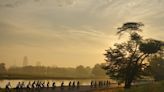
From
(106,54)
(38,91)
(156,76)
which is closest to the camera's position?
(38,91)

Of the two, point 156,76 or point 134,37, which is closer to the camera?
point 134,37

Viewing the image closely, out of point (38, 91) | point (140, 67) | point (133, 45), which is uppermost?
point (133, 45)

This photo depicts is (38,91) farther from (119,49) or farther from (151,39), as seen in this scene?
(151,39)

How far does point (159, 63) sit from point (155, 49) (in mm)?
40844

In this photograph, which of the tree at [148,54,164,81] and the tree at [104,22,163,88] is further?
the tree at [148,54,164,81]

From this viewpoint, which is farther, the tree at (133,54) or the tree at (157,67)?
the tree at (157,67)

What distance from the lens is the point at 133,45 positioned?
6112 centimetres

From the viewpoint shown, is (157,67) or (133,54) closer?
(133,54)

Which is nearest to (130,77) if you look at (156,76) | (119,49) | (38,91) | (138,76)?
(138,76)

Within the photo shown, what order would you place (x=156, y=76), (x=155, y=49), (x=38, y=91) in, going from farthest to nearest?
(x=156, y=76), (x=155, y=49), (x=38, y=91)

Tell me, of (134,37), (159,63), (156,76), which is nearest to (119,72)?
(134,37)

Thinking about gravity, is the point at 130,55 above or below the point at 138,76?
above

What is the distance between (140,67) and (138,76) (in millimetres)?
1987

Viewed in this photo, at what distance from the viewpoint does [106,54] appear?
211 ft
